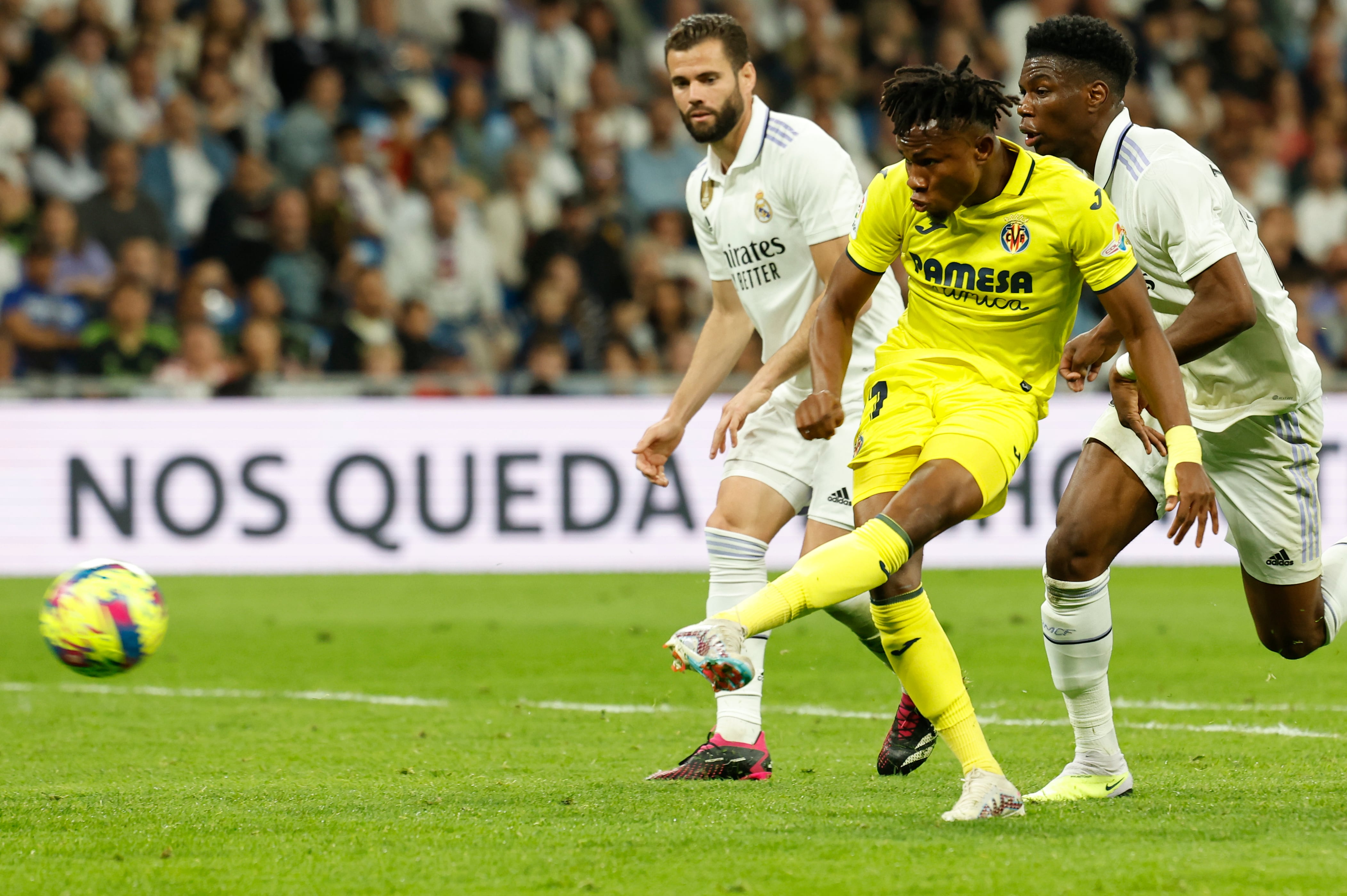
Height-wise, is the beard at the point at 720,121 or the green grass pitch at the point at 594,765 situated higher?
the beard at the point at 720,121

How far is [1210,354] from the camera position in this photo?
17.8ft

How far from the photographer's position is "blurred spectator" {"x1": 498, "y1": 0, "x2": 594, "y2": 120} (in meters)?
16.1

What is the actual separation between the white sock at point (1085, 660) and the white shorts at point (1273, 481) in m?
0.50

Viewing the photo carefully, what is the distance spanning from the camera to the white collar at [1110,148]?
17.0 feet

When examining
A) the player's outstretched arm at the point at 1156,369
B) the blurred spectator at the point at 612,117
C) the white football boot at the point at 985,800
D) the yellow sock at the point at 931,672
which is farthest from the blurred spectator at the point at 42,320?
the player's outstretched arm at the point at 1156,369

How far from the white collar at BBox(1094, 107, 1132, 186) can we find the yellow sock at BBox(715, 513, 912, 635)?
57.3 inches

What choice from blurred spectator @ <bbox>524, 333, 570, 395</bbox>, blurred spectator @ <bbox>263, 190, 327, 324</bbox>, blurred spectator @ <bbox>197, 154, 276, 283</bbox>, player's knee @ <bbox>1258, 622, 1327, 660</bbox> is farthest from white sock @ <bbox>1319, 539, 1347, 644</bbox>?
blurred spectator @ <bbox>197, 154, 276, 283</bbox>

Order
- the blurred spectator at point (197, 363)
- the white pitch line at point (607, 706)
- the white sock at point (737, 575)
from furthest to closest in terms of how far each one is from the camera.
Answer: the blurred spectator at point (197, 363)
the white pitch line at point (607, 706)
the white sock at point (737, 575)

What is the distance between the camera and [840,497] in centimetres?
603

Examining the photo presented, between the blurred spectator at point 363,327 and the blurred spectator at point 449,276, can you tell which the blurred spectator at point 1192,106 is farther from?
the blurred spectator at point 363,327

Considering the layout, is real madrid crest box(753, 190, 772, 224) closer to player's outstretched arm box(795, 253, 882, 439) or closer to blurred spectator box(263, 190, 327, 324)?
player's outstretched arm box(795, 253, 882, 439)

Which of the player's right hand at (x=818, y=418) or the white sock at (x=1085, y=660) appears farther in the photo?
the white sock at (x=1085, y=660)

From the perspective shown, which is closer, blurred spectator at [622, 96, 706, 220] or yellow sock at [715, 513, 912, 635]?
yellow sock at [715, 513, 912, 635]

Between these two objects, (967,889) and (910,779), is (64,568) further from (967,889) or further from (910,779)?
(967,889)
